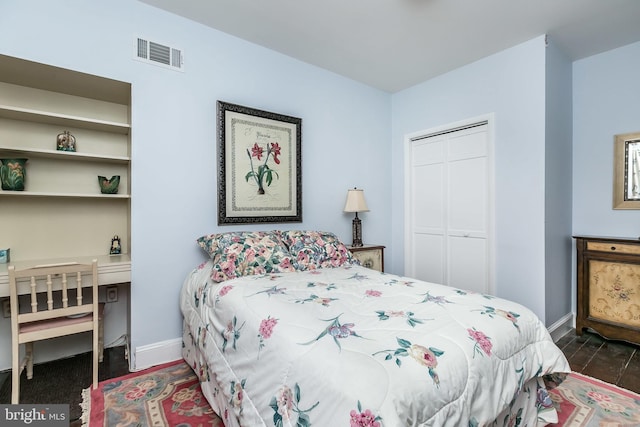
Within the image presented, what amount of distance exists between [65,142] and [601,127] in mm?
A: 4736

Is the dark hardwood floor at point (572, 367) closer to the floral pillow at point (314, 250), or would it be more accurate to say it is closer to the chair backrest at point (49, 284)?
the chair backrest at point (49, 284)

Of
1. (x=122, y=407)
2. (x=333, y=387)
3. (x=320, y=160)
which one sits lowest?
(x=122, y=407)

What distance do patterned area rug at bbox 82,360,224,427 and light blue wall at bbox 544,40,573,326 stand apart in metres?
2.87

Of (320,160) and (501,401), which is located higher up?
(320,160)

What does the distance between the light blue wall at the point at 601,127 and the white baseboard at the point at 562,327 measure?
0.88m

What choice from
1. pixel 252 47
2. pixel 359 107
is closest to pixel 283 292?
pixel 252 47

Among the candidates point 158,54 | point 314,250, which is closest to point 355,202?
point 314,250

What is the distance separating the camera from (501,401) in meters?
1.19

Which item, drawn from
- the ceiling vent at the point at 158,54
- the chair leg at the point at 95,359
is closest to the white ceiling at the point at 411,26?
the ceiling vent at the point at 158,54

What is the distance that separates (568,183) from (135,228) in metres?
4.01

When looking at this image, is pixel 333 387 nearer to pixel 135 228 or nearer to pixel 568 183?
pixel 135 228

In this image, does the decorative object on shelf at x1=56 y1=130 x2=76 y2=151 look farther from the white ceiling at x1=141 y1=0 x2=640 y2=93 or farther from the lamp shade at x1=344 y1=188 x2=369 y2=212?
the lamp shade at x1=344 y1=188 x2=369 y2=212

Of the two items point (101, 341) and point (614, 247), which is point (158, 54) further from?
point (614, 247)

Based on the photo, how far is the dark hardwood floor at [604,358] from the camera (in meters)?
2.14
